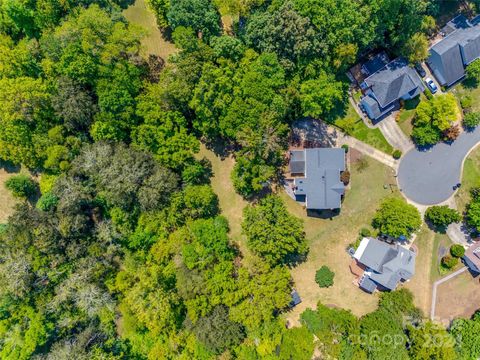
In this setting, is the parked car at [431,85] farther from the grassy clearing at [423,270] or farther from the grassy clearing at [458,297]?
the grassy clearing at [458,297]

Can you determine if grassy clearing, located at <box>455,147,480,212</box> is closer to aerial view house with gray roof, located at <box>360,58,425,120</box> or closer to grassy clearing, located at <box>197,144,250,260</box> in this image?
aerial view house with gray roof, located at <box>360,58,425,120</box>

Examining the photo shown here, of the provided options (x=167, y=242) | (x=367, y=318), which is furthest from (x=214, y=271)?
(x=367, y=318)

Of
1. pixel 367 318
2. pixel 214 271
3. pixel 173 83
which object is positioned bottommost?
pixel 367 318

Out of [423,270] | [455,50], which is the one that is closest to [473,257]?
[423,270]

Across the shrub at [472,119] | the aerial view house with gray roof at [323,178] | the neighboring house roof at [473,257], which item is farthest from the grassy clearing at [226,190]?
the shrub at [472,119]

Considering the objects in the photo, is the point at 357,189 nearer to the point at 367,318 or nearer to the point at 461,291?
the point at 367,318
